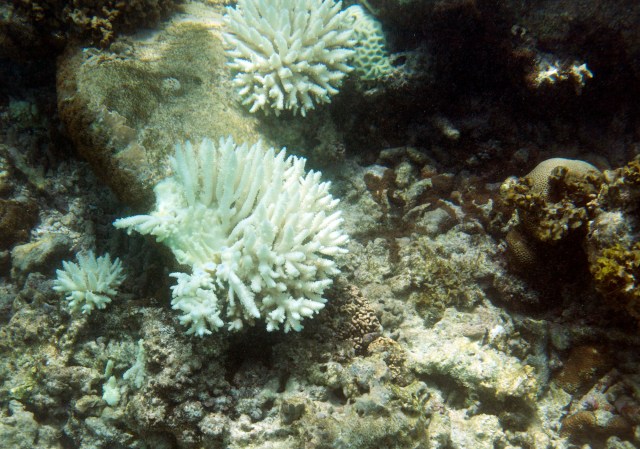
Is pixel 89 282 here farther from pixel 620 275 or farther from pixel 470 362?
pixel 620 275

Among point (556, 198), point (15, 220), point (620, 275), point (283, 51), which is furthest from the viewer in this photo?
point (15, 220)

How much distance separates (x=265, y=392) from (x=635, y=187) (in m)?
3.21

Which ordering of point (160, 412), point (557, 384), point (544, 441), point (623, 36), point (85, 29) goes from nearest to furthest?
1. point (160, 412)
2. point (544, 441)
3. point (557, 384)
4. point (85, 29)
5. point (623, 36)

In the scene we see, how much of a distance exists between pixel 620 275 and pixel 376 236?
2.07 meters

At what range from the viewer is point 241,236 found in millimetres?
3039

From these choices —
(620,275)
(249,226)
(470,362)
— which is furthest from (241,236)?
(620,275)

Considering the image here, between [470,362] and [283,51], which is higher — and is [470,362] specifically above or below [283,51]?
below

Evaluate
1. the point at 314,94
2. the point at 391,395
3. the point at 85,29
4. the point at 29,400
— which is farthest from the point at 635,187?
the point at 29,400

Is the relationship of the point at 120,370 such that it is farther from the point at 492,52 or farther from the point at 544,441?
the point at 492,52

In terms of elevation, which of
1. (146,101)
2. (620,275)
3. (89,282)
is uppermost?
(146,101)

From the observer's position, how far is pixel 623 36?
4.07 meters

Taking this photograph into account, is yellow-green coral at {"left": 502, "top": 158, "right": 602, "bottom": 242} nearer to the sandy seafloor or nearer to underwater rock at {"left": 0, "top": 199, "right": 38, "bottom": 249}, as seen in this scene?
the sandy seafloor

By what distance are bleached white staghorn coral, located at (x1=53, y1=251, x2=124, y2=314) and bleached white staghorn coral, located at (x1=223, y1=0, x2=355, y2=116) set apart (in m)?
2.08

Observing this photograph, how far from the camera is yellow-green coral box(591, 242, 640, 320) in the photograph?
2799 mm
